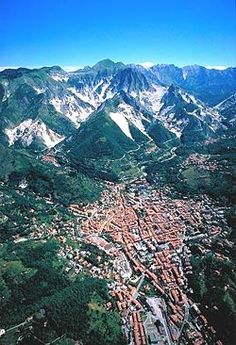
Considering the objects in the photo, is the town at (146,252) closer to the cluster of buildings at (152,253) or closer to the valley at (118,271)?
the cluster of buildings at (152,253)

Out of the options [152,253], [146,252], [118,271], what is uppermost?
[118,271]

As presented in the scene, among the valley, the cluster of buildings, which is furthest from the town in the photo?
the valley

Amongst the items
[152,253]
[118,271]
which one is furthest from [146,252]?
[118,271]

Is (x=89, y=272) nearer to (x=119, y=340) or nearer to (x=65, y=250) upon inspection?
(x=65, y=250)

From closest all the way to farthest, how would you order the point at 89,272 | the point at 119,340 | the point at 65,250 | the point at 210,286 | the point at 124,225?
1. the point at 119,340
2. the point at 210,286
3. the point at 89,272
4. the point at 65,250
5. the point at 124,225

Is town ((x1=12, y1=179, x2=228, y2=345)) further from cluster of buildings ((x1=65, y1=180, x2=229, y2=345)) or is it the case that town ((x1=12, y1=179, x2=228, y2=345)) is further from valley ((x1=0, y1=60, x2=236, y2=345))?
valley ((x1=0, y1=60, x2=236, y2=345))

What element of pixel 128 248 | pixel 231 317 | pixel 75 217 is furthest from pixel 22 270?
pixel 231 317

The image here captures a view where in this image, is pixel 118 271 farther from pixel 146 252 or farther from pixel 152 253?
pixel 152 253

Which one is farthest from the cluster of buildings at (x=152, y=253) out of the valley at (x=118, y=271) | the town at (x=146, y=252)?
the valley at (x=118, y=271)

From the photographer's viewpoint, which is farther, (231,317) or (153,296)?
(153,296)

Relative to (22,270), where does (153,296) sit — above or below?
below

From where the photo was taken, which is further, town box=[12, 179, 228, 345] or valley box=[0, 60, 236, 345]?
town box=[12, 179, 228, 345]
